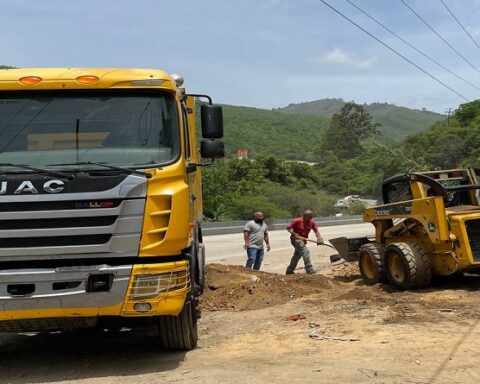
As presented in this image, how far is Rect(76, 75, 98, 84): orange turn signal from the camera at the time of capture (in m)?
5.96

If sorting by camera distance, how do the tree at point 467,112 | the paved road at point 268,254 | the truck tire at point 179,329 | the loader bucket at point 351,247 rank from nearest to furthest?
the truck tire at point 179,329
the loader bucket at point 351,247
the paved road at point 268,254
the tree at point 467,112

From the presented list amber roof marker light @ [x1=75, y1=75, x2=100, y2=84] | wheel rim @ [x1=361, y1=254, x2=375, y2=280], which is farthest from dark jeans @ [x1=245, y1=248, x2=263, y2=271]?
amber roof marker light @ [x1=75, y1=75, x2=100, y2=84]

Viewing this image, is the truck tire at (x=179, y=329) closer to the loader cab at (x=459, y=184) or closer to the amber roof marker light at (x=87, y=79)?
the amber roof marker light at (x=87, y=79)

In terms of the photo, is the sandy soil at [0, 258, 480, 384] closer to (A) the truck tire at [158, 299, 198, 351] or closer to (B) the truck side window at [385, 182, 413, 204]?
(A) the truck tire at [158, 299, 198, 351]

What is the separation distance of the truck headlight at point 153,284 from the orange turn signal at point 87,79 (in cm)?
200

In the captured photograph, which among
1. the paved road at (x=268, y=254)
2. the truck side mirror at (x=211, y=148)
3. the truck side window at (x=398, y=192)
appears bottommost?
the paved road at (x=268, y=254)

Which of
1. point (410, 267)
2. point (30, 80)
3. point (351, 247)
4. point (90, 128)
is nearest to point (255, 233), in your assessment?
point (351, 247)

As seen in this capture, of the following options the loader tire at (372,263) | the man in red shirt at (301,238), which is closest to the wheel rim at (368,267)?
the loader tire at (372,263)

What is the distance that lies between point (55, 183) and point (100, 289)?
105 cm

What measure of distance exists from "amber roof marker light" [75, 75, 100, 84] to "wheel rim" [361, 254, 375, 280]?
6.84 metres

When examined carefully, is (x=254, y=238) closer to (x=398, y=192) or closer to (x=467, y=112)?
(x=398, y=192)

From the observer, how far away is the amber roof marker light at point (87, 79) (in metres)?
5.96

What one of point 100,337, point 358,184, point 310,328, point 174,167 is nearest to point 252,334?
point 310,328

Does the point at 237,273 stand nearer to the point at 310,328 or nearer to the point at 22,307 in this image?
the point at 310,328
